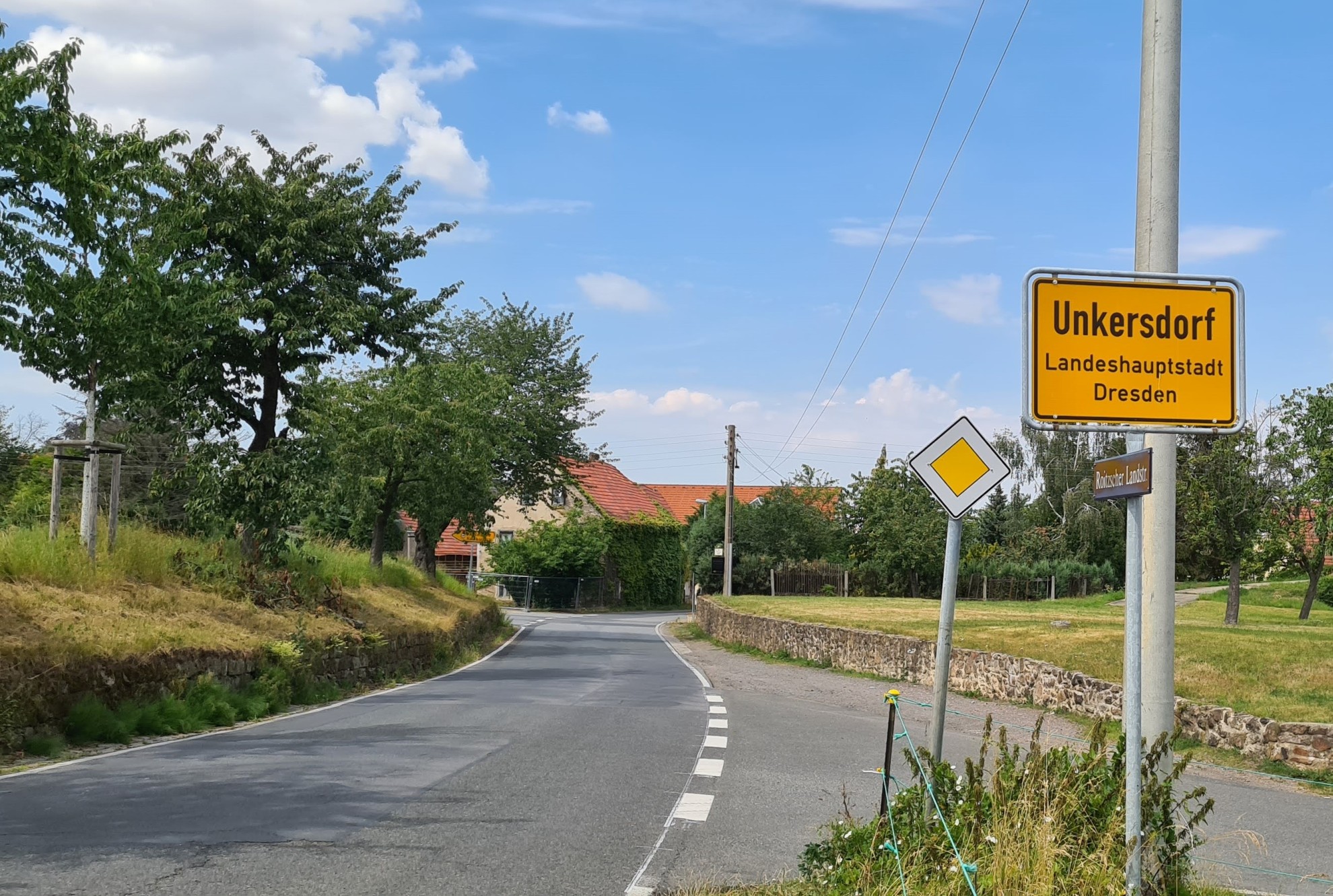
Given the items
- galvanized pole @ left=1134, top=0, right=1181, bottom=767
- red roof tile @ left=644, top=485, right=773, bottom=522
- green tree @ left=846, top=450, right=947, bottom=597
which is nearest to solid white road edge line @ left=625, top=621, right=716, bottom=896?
galvanized pole @ left=1134, top=0, right=1181, bottom=767

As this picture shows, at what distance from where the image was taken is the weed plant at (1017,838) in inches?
201

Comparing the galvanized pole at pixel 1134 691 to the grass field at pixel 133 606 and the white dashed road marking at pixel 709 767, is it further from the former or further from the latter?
the grass field at pixel 133 606

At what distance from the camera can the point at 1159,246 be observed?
5.36 m

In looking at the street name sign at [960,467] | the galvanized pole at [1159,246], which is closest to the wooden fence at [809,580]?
the street name sign at [960,467]

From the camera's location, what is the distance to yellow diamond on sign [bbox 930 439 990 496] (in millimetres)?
7168

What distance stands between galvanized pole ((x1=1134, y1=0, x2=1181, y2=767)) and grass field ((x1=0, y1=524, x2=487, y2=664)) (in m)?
10.2

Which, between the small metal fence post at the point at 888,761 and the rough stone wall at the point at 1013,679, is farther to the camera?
the rough stone wall at the point at 1013,679

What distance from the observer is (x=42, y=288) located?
11992mm

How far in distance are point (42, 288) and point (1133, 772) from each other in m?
11.2

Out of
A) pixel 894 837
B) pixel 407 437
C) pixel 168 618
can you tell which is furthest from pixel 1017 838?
pixel 407 437

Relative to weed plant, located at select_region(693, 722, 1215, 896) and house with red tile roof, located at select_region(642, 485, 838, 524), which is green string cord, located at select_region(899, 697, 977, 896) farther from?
house with red tile roof, located at select_region(642, 485, 838, 524)

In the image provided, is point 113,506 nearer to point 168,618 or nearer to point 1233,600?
point 168,618

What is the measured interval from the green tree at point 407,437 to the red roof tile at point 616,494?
33.3m

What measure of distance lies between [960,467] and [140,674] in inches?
380
